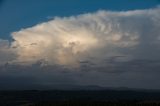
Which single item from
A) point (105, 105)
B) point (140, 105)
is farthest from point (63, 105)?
point (140, 105)

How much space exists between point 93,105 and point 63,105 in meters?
15.8

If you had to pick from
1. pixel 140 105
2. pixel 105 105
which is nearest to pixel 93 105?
pixel 105 105

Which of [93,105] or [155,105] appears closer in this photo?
[155,105]

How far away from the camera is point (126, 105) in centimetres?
18950

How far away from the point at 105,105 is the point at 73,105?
55.1 ft

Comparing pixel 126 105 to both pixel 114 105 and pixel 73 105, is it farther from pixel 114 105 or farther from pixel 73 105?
pixel 73 105

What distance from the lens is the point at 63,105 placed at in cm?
19200

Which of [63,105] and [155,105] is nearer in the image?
[155,105]

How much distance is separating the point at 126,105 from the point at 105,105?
35.9 ft

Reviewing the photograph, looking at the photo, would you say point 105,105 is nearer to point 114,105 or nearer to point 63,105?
point 114,105

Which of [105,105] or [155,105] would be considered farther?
[105,105]

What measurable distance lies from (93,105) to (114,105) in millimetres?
11956

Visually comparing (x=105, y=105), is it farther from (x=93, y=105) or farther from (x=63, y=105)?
(x=63, y=105)

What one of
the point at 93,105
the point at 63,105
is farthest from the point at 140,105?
the point at 63,105
